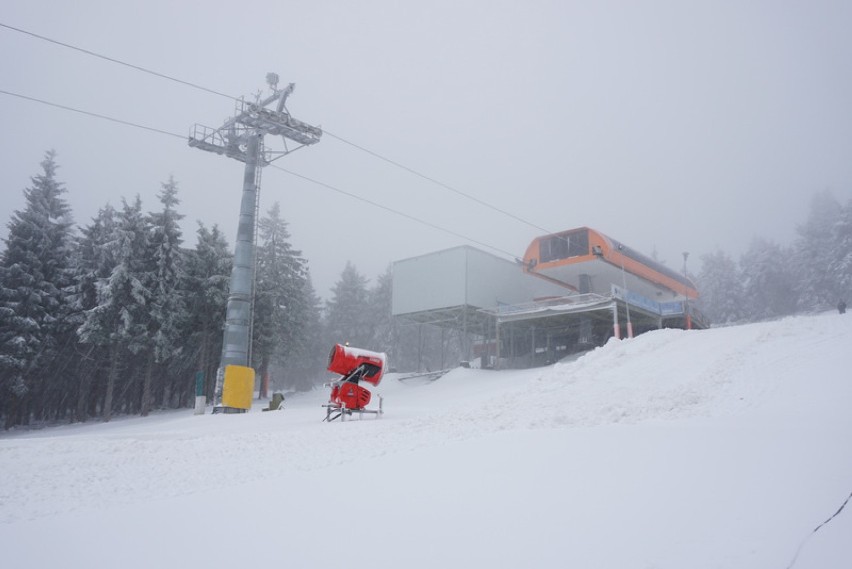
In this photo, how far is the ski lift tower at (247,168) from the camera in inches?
888

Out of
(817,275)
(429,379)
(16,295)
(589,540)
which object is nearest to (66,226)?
(16,295)

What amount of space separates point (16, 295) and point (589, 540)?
3129 centimetres

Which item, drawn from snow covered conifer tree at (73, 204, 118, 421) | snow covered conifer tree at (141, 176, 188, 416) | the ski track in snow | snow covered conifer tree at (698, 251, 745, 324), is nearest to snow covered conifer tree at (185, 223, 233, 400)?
snow covered conifer tree at (141, 176, 188, 416)

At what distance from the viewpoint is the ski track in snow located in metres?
6.85

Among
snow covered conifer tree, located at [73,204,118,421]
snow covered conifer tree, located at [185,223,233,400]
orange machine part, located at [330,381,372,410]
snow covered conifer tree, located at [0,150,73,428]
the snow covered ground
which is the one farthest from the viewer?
snow covered conifer tree, located at [185,223,233,400]

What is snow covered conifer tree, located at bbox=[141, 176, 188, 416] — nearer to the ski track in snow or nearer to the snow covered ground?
the ski track in snow

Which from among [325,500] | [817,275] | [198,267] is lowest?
[325,500]

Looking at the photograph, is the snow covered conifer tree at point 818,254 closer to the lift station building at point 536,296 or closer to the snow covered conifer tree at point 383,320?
the lift station building at point 536,296

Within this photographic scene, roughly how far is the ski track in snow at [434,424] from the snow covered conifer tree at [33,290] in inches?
674

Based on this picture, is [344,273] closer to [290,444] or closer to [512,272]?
[512,272]

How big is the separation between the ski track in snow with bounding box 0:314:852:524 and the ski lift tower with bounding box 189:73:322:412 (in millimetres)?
6743

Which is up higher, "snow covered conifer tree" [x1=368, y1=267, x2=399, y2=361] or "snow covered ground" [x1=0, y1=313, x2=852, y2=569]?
"snow covered conifer tree" [x1=368, y1=267, x2=399, y2=361]

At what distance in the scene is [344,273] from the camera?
60219 millimetres

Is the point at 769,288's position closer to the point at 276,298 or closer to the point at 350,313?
the point at 350,313
